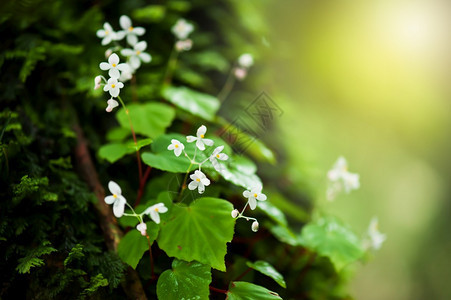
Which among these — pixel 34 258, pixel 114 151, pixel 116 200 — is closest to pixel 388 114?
pixel 114 151

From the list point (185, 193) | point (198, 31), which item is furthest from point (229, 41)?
point (185, 193)

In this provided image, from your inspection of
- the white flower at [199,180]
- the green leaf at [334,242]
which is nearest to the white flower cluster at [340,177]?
the green leaf at [334,242]

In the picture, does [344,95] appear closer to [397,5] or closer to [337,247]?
[397,5]

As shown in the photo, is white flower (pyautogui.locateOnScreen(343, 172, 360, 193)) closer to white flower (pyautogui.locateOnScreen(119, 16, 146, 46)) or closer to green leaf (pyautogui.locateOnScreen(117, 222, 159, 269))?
green leaf (pyautogui.locateOnScreen(117, 222, 159, 269))

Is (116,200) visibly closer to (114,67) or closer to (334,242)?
(114,67)

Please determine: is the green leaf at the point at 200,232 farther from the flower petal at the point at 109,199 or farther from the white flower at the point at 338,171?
the white flower at the point at 338,171

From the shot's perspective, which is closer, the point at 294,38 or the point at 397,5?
the point at 294,38

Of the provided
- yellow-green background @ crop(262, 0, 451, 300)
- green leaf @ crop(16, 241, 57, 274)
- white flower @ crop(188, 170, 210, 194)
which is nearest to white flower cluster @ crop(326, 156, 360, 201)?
white flower @ crop(188, 170, 210, 194)
